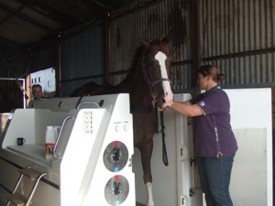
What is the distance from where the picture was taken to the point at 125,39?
285 inches

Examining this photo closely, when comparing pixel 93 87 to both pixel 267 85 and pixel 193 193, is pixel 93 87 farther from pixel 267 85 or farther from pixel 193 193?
pixel 267 85

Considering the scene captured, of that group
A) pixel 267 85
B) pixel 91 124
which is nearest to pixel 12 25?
pixel 267 85

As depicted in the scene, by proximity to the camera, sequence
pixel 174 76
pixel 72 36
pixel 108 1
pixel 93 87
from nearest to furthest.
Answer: pixel 93 87 < pixel 174 76 < pixel 108 1 < pixel 72 36

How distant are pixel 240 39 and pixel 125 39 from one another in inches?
123

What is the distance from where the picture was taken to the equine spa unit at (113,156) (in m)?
2.09

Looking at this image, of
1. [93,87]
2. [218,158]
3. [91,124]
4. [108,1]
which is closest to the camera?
[91,124]

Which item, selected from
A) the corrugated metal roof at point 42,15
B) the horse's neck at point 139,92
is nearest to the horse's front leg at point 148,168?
the horse's neck at point 139,92

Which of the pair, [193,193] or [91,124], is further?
[193,193]

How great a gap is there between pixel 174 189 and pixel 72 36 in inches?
290

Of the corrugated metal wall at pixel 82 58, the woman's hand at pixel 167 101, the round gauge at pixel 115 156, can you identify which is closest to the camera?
the round gauge at pixel 115 156

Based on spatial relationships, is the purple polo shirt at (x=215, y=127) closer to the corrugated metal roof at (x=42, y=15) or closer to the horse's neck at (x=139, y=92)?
the horse's neck at (x=139, y=92)

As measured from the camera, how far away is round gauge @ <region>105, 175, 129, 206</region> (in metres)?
2.18

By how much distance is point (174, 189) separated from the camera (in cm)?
288

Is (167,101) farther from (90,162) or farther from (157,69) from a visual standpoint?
(90,162)
